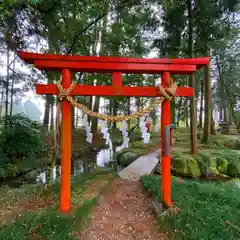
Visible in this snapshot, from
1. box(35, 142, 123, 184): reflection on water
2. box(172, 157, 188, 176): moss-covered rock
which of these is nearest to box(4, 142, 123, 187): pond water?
box(35, 142, 123, 184): reflection on water

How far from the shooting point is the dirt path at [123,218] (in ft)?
8.52

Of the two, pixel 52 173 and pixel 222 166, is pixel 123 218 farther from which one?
pixel 222 166

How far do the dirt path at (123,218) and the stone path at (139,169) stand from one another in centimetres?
90

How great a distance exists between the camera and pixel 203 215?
2703 mm

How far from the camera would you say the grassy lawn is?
2447 mm

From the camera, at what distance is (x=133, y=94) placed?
2.78 metres

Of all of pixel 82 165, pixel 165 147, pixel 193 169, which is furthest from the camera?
pixel 82 165

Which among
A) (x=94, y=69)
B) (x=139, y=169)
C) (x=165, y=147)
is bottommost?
(x=139, y=169)

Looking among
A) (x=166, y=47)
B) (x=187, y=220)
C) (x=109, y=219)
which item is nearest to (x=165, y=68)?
(x=187, y=220)

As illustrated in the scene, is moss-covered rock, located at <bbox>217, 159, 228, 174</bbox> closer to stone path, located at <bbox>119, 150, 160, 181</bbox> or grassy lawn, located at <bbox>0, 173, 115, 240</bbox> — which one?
stone path, located at <bbox>119, 150, 160, 181</bbox>

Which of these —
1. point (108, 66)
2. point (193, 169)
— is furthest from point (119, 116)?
point (193, 169)

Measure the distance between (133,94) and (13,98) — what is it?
23.8ft

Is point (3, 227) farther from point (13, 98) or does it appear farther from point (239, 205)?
point (13, 98)

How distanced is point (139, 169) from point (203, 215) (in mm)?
2461
